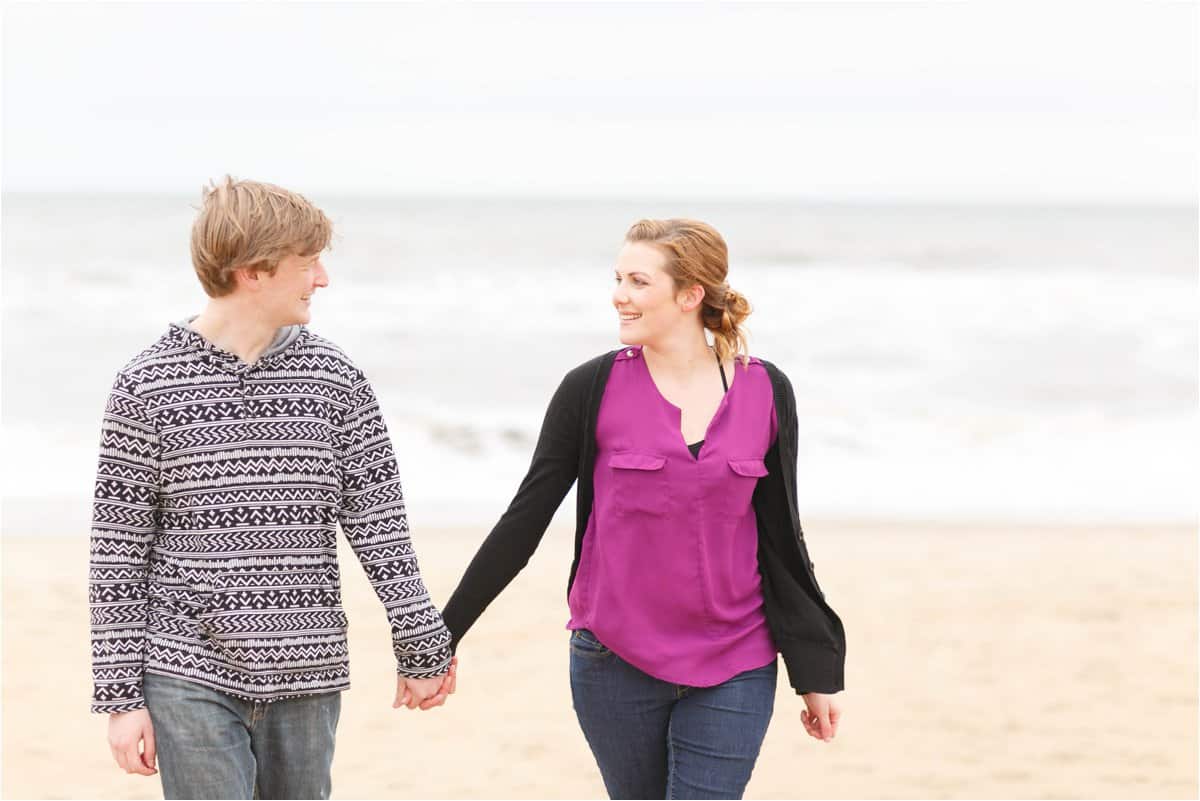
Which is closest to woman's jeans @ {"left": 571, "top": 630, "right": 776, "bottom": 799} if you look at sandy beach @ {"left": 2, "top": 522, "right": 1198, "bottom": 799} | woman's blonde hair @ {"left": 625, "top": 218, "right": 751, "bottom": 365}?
woman's blonde hair @ {"left": 625, "top": 218, "right": 751, "bottom": 365}

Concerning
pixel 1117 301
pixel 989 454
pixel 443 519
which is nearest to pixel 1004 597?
pixel 443 519

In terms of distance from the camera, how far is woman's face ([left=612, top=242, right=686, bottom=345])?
332 cm

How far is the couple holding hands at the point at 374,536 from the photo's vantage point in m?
2.77

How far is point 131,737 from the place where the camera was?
8.96 ft

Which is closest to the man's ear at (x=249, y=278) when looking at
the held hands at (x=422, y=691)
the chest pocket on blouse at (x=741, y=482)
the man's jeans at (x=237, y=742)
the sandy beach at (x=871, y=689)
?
the man's jeans at (x=237, y=742)

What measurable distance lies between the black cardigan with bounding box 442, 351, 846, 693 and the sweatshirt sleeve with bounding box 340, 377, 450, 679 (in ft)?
0.81

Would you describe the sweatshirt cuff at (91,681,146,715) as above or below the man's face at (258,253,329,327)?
below

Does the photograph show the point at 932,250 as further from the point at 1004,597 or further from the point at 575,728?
the point at 575,728

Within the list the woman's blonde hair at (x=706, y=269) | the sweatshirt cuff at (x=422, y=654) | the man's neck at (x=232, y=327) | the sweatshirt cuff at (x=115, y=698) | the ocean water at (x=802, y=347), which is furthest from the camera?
the ocean water at (x=802, y=347)

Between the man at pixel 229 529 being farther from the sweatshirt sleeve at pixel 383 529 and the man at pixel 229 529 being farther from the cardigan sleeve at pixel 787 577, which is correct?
the cardigan sleeve at pixel 787 577

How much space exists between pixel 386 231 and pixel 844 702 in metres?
30.4

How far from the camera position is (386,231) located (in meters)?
36.0

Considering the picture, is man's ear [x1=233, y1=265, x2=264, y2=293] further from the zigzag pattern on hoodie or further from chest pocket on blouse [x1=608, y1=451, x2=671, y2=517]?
chest pocket on blouse [x1=608, y1=451, x2=671, y2=517]

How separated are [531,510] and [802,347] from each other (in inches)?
682
